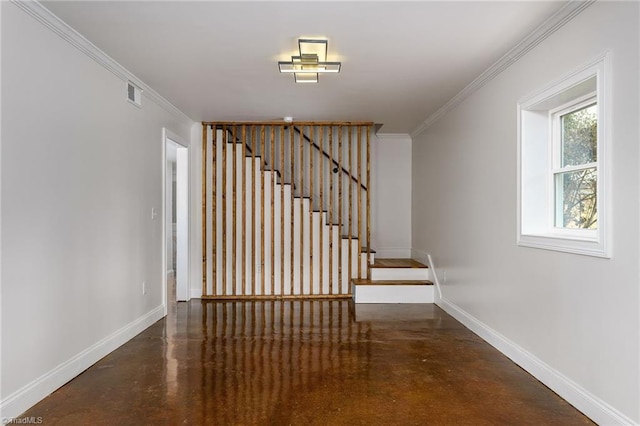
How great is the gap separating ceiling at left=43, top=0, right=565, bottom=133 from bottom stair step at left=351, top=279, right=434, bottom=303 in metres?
2.42

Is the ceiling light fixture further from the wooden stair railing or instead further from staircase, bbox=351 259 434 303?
staircase, bbox=351 259 434 303

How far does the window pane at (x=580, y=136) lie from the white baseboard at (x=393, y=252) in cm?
413

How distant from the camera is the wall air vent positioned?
3.86 m

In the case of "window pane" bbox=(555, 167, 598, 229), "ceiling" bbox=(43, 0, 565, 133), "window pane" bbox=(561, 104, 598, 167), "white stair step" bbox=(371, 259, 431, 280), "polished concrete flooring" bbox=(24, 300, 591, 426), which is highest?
"ceiling" bbox=(43, 0, 565, 133)

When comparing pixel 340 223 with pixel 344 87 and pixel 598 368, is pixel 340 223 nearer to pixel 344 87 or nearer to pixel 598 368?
pixel 344 87

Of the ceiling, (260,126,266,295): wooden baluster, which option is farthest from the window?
(260,126,266,295): wooden baluster

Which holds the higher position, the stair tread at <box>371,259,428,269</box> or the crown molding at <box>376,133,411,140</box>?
the crown molding at <box>376,133,411,140</box>

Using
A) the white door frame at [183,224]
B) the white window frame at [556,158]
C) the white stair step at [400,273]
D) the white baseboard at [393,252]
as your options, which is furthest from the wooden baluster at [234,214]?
the white window frame at [556,158]

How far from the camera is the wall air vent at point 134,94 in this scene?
3.86 m

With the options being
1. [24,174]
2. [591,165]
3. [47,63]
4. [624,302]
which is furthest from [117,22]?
[624,302]

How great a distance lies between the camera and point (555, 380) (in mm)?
2754

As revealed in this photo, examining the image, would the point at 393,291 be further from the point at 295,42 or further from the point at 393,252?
the point at 295,42

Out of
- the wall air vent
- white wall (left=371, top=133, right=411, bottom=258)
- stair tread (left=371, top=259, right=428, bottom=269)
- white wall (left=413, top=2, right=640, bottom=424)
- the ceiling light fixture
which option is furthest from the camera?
white wall (left=371, top=133, right=411, bottom=258)

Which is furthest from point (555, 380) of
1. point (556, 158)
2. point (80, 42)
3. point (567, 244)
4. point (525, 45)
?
point (80, 42)
